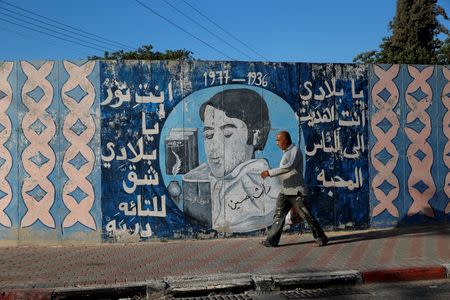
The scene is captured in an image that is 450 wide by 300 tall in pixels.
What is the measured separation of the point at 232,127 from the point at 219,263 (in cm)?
256

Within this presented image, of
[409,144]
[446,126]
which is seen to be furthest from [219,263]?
[446,126]

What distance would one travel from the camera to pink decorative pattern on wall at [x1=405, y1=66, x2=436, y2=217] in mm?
8883

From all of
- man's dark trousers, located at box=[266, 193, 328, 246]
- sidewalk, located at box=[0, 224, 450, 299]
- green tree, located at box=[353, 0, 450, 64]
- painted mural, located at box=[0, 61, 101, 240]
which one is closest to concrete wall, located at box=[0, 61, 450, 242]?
painted mural, located at box=[0, 61, 101, 240]

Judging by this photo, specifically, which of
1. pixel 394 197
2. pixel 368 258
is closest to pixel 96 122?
pixel 368 258

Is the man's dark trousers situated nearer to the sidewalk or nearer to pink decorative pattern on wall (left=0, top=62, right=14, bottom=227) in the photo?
the sidewalk

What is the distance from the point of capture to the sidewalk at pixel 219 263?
5.73 metres

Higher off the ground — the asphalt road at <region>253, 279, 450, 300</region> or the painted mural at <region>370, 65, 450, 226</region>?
the painted mural at <region>370, 65, 450, 226</region>

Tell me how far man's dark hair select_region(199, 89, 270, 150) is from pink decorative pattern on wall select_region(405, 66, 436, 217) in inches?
103

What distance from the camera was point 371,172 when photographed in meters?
8.77

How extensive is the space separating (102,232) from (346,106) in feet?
15.3

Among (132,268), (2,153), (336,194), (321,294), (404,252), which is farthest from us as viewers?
(336,194)

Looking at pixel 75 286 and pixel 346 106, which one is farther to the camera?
pixel 346 106

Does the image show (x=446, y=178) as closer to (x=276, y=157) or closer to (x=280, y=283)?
(x=276, y=157)

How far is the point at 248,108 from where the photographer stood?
8.38 m
